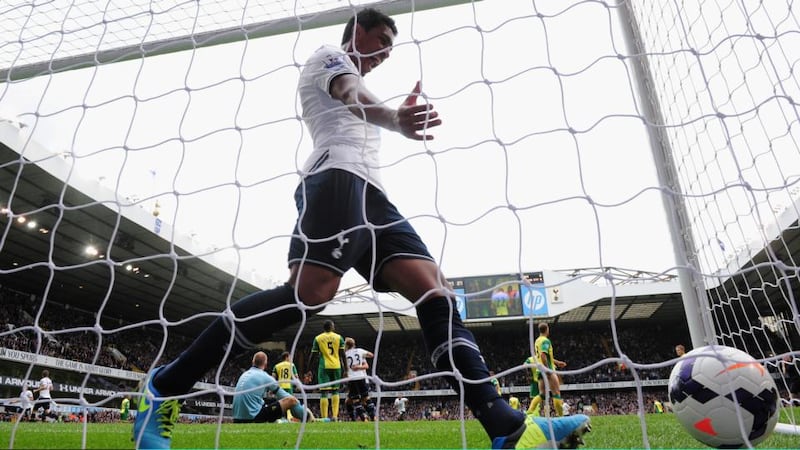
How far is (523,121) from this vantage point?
2.74 meters

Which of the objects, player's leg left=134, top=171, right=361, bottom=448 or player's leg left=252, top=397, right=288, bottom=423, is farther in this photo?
player's leg left=252, top=397, right=288, bottom=423

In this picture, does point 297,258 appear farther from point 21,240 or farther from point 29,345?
point 29,345

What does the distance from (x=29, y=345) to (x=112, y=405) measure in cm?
682

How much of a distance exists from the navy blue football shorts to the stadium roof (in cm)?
607

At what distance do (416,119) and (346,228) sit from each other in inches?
16.4

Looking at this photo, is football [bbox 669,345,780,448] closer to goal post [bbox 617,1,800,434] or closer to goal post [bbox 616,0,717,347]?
goal post [bbox 617,1,800,434]

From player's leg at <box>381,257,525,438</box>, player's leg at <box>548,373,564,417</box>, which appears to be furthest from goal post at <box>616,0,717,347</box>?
player's leg at <box>548,373,564,417</box>

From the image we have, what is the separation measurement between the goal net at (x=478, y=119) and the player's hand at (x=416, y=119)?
8 centimetres

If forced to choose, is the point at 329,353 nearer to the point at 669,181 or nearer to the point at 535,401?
the point at 535,401

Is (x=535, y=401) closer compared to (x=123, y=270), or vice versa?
(x=535, y=401)

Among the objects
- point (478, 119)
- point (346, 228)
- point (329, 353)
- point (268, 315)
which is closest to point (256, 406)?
point (329, 353)

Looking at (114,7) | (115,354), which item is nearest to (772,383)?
(114,7)

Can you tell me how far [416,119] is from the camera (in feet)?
5.63

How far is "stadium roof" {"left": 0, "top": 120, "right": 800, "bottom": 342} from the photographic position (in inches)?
474
